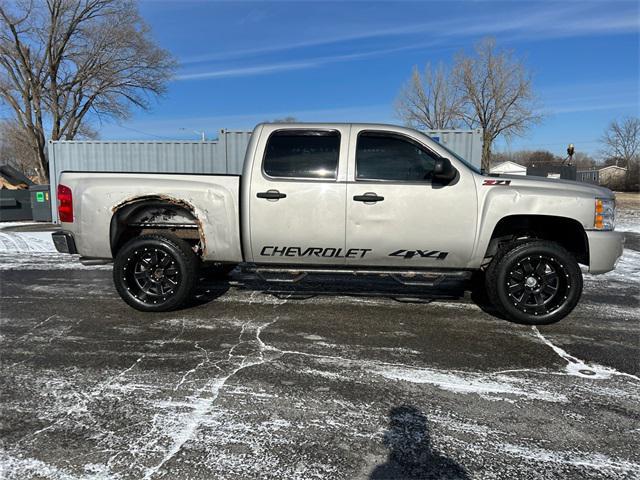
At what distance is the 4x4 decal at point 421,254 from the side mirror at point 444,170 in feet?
2.52

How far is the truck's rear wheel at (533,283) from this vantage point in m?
4.44

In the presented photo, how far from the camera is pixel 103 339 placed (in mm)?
4094

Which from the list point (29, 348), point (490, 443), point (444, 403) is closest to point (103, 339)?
point (29, 348)

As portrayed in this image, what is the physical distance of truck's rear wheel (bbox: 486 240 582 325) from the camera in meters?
4.44

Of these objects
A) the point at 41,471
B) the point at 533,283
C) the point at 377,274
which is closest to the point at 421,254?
the point at 377,274

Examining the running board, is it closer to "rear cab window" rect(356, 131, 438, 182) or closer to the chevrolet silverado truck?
the chevrolet silverado truck

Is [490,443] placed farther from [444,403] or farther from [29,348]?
[29,348]

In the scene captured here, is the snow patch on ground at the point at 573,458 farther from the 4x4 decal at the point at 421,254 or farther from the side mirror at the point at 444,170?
the side mirror at the point at 444,170

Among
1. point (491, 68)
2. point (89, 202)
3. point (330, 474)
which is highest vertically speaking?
point (491, 68)

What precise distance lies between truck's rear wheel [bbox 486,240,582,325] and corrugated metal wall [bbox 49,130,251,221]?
34.9 ft

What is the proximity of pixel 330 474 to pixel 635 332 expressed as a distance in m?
3.85

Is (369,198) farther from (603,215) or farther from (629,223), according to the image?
(629,223)

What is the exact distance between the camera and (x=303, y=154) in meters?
4.72

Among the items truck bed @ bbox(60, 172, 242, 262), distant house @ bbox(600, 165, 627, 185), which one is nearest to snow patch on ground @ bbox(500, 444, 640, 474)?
truck bed @ bbox(60, 172, 242, 262)
